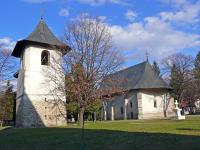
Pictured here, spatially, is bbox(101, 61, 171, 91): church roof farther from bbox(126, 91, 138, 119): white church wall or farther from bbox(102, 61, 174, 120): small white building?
bbox(126, 91, 138, 119): white church wall

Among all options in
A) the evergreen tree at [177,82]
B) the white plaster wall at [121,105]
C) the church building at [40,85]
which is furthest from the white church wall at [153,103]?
the church building at [40,85]

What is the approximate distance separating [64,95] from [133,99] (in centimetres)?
2025

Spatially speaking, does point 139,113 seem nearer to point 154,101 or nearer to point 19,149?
point 154,101

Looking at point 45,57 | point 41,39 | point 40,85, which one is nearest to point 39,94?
point 40,85

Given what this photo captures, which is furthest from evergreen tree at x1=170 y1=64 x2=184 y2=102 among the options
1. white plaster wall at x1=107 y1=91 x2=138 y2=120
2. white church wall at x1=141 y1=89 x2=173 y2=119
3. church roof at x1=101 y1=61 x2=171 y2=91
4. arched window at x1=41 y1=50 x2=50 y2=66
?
arched window at x1=41 y1=50 x2=50 y2=66

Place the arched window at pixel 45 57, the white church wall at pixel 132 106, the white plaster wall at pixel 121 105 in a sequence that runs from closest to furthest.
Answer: the arched window at pixel 45 57, the white church wall at pixel 132 106, the white plaster wall at pixel 121 105

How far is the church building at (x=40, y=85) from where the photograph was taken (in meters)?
35.5

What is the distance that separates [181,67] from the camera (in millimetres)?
62625

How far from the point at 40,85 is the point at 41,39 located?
5172 millimetres

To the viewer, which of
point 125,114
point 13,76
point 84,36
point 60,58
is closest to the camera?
point 84,36

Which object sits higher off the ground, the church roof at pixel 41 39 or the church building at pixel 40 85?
the church roof at pixel 41 39

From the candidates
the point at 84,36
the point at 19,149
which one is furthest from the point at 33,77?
the point at 19,149

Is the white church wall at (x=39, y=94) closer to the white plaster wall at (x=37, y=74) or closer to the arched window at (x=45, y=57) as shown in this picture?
the white plaster wall at (x=37, y=74)

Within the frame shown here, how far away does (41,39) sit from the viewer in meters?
37.3
